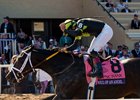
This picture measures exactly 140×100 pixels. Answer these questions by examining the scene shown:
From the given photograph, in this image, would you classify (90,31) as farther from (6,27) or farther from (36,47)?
(6,27)

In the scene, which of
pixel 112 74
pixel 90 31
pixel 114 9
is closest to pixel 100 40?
pixel 90 31

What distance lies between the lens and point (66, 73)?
26.2 ft

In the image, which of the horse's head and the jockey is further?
the horse's head

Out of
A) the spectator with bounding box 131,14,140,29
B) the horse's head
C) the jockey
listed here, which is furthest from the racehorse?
the spectator with bounding box 131,14,140,29

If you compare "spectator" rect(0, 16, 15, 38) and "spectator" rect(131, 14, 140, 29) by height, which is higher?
"spectator" rect(131, 14, 140, 29)

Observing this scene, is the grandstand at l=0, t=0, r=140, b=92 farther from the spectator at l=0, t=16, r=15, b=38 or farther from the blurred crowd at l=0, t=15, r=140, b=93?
the spectator at l=0, t=16, r=15, b=38

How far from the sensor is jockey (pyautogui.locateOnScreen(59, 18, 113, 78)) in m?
7.78

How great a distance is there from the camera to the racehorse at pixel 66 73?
26.0 ft

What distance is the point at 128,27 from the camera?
1919 centimetres

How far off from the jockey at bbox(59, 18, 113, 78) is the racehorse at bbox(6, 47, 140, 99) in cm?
22

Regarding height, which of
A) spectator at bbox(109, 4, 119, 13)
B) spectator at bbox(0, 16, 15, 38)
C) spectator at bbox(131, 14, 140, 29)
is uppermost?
spectator at bbox(109, 4, 119, 13)

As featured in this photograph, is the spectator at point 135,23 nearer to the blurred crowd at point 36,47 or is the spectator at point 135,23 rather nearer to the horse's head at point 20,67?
the blurred crowd at point 36,47

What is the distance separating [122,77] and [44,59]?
1362mm

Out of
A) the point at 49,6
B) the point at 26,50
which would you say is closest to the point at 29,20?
the point at 49,6
